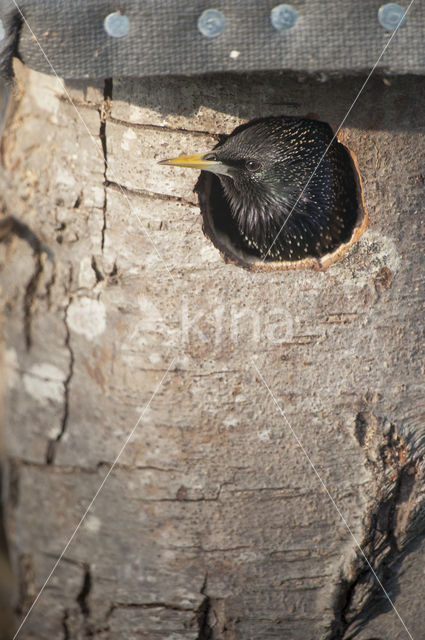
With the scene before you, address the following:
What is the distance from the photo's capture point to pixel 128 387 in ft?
6.40

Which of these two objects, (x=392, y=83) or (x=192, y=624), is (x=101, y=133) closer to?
(x=392, y=83)

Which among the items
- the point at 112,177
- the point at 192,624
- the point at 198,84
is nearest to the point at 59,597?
the point at 192,624

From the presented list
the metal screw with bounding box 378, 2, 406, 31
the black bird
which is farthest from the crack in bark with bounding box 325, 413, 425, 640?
the metal screw with bounding box 378, 2, 406, 31

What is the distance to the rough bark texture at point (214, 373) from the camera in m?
1.76

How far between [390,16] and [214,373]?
99 cm

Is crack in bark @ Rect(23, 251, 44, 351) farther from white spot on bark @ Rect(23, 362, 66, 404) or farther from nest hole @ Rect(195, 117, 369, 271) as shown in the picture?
nest hole @ Rect(195, 117, 369, 271)

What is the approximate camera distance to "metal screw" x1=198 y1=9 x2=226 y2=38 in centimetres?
150

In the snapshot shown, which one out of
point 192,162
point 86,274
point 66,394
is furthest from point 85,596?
point 192,162

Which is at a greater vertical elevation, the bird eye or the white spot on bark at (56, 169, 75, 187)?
the white spot on bark at (56, 169, 75, 187)

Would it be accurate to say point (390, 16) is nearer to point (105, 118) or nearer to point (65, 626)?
point (105, 118)

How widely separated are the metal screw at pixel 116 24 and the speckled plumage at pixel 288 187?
1.30ft

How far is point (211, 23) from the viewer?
4.93 feet

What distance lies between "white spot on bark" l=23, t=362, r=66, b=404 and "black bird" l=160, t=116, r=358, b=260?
751 millimetres

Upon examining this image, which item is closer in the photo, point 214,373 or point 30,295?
point 214,373
